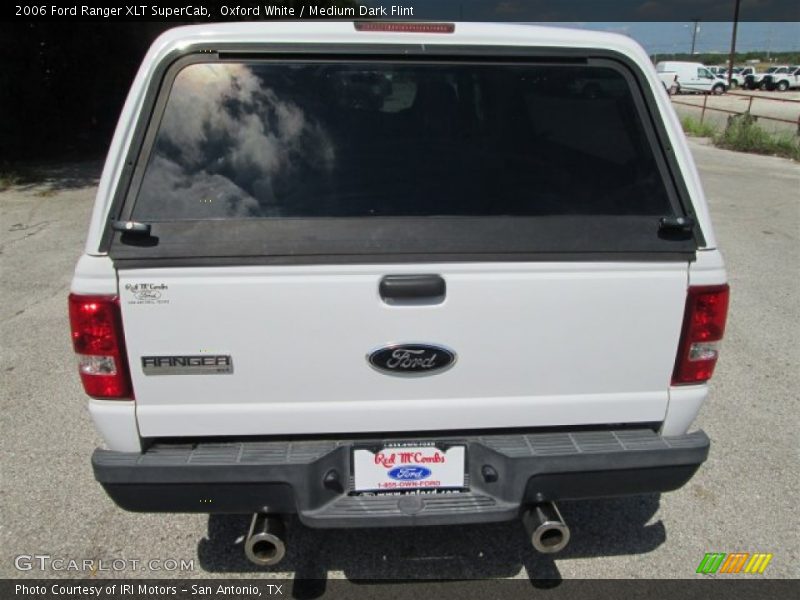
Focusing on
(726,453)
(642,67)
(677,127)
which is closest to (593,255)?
(677,127)

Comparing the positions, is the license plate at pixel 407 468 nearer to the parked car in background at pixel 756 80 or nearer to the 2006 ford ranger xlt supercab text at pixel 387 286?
the 2006 ford ranger xlt supercab text at pixel 387 286

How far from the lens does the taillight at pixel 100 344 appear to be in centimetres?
193

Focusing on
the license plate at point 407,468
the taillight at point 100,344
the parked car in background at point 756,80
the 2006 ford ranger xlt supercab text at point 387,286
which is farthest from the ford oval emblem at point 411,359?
the parked car in background at point 756,80

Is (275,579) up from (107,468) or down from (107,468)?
down

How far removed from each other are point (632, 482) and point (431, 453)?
699 millimetres

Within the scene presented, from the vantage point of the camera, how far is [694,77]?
46156mm

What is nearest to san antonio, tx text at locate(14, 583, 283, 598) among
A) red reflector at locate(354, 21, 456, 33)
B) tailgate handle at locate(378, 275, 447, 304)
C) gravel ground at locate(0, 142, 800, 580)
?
gravel ground at locate(0, 142, 800, 580)

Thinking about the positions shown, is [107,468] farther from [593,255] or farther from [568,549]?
[568,549]

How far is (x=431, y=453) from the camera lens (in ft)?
7.06

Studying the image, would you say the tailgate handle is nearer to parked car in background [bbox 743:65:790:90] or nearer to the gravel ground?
the gravel ground

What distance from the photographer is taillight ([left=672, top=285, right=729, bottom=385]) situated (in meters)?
2.08

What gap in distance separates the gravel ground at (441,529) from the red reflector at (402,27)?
6.80 feet

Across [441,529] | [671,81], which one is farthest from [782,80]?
[441,529]
